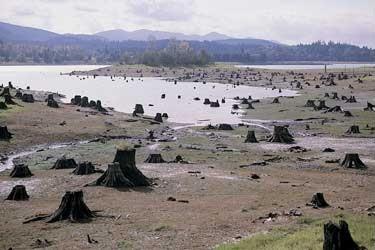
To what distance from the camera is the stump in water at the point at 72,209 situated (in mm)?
22234

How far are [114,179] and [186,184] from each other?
3.59m

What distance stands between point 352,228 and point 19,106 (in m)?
50.0

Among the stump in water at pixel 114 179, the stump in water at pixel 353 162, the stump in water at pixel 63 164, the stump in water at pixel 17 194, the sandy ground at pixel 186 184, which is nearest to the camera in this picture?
the sandy ground at pixel 186 184

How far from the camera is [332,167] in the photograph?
1342 inches

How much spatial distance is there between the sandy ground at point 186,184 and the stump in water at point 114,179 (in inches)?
25.2

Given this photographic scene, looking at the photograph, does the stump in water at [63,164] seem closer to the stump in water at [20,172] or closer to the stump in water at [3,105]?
the stump in water at [20,172]

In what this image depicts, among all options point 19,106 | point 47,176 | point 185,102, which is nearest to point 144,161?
point 47,176

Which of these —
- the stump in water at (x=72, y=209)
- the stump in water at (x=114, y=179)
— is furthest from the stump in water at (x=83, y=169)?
the stump in water at (x=72, y=209)

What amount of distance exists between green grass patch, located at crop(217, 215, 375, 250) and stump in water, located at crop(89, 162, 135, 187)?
1171 centimetres

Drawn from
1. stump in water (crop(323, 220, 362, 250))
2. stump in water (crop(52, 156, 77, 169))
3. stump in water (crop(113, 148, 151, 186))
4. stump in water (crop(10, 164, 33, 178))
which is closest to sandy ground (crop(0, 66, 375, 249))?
stump in water (crop(10, 164, 33, 178))

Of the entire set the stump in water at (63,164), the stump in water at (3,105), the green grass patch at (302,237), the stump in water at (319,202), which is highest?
the green grass patch at (302,237)

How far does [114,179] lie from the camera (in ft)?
94.9

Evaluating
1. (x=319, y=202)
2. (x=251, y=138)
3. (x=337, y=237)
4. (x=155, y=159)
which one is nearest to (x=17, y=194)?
(x=155, y=159)

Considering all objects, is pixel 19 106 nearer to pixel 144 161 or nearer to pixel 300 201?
pixel 144 161
